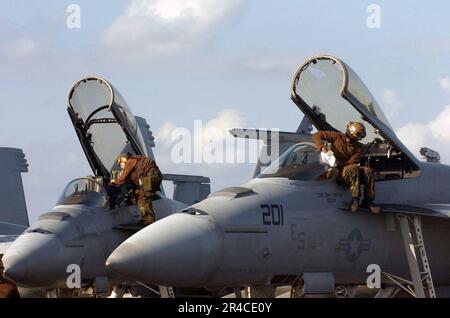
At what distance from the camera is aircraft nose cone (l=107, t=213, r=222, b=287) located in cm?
1112

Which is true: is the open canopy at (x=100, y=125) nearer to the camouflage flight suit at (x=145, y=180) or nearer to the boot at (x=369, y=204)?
the camouflage flight suit at (x=145, y=180)

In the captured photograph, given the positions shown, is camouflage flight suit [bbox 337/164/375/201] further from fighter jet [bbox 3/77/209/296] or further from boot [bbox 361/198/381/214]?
fighter jet [bbox 3/77/209/296]

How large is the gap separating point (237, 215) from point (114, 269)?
5.52 ft

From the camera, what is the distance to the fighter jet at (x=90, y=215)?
604 inches

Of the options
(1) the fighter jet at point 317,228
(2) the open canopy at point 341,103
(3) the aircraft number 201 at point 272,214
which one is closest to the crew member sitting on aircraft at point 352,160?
(1) the fighter jet at point 317,228

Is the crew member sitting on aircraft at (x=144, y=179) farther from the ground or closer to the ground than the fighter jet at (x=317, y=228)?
farther from the ground

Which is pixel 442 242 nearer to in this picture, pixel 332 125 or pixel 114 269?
pixel 332 125

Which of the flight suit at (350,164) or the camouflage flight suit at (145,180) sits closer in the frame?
the flight suit at (350,164)

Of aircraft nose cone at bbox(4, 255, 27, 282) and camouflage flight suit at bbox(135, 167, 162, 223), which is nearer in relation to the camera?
aircraft nose cone at bbox(4, 255, 27, 282)

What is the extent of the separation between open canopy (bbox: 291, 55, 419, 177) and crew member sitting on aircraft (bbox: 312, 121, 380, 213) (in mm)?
350

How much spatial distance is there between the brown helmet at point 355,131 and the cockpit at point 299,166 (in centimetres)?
63

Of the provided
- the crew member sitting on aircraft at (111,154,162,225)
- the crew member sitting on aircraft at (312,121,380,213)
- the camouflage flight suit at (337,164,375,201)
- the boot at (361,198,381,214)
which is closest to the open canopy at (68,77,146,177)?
the crew member sitting on aircraft at (111,154,162,225)

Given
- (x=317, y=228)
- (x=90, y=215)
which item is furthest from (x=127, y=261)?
(x=90, y=215)
